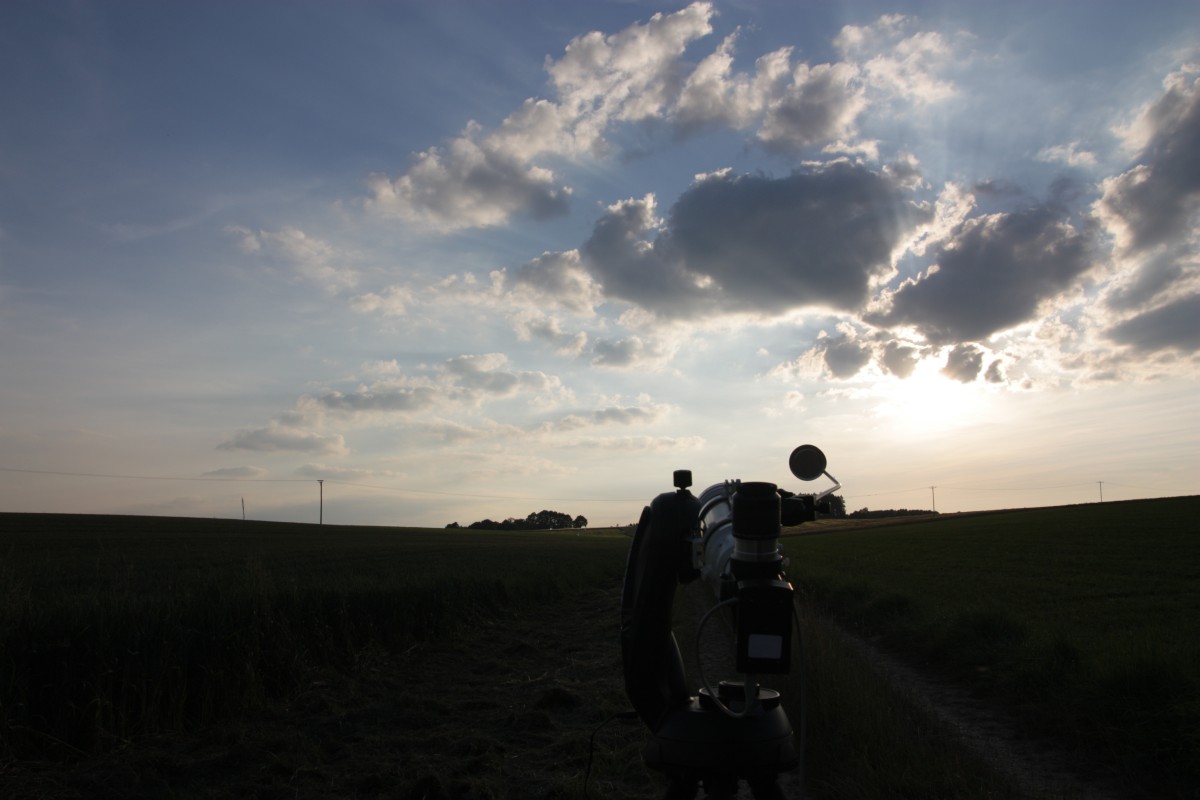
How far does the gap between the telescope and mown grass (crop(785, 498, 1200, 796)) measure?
5040 mm

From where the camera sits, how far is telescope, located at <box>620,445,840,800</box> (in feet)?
7.54

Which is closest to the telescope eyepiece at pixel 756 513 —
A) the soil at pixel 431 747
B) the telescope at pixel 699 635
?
the telescope at pixel 699 635

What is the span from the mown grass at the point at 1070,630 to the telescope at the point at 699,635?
198 inches

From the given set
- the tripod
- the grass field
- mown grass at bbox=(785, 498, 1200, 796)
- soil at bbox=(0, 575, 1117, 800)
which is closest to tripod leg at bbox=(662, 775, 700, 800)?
the tripod

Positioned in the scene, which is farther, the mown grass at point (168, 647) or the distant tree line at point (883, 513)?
the distant tree line at point (883, 513)

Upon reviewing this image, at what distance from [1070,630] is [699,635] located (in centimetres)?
1193

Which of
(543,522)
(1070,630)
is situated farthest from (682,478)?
(543,522)

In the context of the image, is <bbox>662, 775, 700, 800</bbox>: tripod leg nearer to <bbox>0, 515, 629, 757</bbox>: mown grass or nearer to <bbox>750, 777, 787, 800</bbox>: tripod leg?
<bbox>750, 777, 787, 800</bbox>: tripod leg

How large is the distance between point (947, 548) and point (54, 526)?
48.2 metres

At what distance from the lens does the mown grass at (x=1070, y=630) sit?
6.51 metres

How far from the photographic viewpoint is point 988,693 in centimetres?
927

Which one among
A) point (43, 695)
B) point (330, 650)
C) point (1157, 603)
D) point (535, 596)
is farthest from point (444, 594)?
point (1157, 603)

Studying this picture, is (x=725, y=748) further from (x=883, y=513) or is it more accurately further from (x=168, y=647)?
(x=883, y=513)

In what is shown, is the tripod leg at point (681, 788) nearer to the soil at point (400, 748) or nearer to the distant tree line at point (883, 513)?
the soil at point (400, 748)
